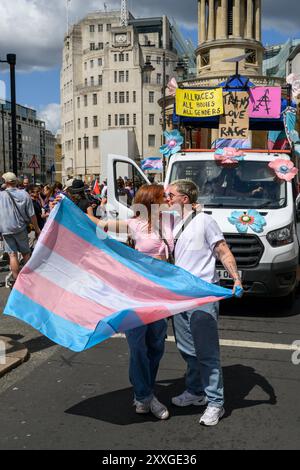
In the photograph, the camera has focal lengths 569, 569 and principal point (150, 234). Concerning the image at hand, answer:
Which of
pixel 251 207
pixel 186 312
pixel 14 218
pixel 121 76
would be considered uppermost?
pixel 121 76

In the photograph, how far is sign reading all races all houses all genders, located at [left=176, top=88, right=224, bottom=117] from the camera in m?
10.4

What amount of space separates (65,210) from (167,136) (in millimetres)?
5481

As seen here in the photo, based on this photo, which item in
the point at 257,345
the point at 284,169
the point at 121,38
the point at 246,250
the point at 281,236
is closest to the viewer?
the point at 257,345

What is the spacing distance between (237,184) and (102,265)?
14.0ft

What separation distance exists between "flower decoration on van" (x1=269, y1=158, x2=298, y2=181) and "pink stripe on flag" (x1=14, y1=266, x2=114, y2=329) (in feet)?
15.6

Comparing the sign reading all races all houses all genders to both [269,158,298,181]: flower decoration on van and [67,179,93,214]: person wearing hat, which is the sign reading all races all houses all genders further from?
[67,179,93,214]: person wearing hat

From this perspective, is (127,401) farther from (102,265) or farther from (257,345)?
(257,345)

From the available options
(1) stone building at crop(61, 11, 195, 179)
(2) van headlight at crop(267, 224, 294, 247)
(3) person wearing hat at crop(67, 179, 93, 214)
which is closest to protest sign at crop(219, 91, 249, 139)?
(3) person wearing hat at crop(67, 179, 93, 214)

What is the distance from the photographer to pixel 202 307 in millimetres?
4375

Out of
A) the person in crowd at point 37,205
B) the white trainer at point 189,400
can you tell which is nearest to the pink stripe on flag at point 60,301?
the white trainer at point 189,400

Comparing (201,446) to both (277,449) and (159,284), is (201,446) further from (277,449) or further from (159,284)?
(159,284)

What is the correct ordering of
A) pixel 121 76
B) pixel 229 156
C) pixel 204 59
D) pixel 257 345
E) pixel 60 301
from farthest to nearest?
1. pixel 121 76
2. pixel 204 59
3. pixel 229 156
4. pixel 257 345
5. pixel 60 301

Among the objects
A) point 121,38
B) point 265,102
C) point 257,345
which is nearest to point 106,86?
point 121,38
